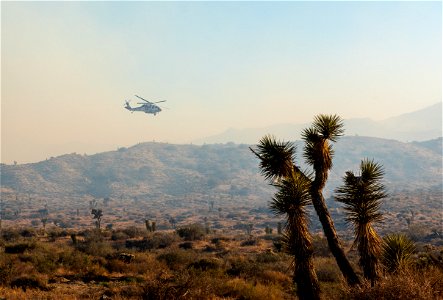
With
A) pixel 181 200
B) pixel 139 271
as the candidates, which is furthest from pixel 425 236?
pixel 181 200

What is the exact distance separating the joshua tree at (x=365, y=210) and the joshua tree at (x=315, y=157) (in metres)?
0.65

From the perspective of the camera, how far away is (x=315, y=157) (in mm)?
10938

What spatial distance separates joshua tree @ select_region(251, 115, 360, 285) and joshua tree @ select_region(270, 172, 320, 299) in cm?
38

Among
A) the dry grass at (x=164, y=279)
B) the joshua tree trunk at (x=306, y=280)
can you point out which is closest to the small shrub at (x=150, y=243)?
the dry grass at (x=164, y=279)

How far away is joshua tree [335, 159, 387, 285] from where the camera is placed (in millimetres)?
10422

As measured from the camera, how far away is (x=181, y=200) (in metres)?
181

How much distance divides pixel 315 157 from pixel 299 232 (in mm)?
2110

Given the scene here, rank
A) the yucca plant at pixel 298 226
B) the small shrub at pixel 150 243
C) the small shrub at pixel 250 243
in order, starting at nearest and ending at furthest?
1. the yucca plant at pixel 298 226
2. the small shrub at pixel 150 243
3. the small shrub at pixel 250 243

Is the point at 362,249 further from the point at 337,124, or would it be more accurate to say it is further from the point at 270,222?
the point at 270,222

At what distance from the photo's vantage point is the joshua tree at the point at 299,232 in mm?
10172

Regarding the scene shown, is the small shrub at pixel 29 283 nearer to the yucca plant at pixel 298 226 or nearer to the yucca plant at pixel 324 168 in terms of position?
the yucca plant at pixel 298 226

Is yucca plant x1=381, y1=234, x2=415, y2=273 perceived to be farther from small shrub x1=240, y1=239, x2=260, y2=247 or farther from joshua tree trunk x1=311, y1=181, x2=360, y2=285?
small shrub x1=240, y1=239, x2=260, y2=247

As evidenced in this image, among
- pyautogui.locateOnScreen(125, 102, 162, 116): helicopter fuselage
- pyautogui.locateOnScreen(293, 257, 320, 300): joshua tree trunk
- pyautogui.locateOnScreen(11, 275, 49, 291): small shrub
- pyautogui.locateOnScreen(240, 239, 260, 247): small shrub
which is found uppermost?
pyautogui.locateOnScreen(125, 102, 162, 116): helicopter fuselage

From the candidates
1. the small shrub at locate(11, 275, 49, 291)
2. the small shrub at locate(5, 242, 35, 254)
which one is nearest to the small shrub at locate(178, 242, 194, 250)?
the small shrub at locate(5, 242, 35, 254)
